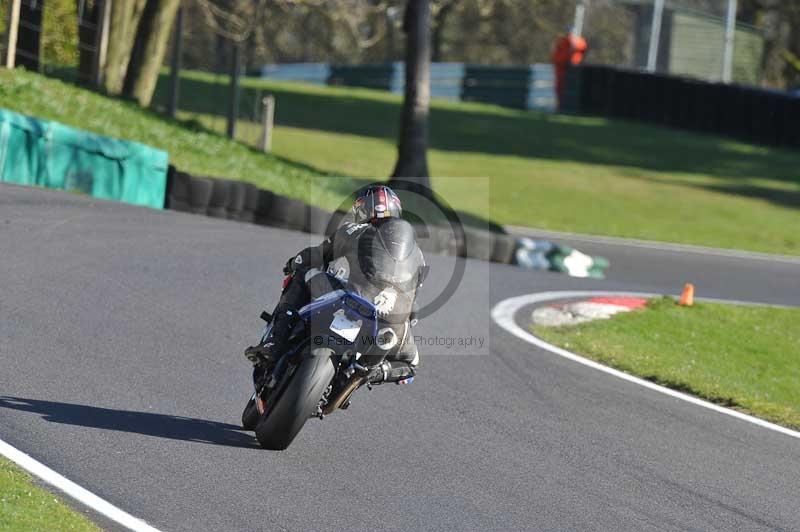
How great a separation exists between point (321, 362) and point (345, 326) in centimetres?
23

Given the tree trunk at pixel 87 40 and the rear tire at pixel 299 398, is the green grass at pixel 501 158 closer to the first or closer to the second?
the tree trunk at pixel 87 40

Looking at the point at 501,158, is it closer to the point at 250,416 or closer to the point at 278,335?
the point at 250,416

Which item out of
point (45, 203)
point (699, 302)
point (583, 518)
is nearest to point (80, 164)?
point (45, 203)

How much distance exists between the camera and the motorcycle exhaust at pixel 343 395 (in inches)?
281

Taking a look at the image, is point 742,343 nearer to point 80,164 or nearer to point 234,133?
point 80,164

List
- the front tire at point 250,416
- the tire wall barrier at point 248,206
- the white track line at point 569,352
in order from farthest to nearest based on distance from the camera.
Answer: the tire wall barrier at point 248,206 → the white track line at point 569,352 → the front tire at point 250,416

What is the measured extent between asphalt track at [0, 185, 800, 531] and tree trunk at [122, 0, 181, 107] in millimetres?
10838

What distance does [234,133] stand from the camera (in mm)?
25609

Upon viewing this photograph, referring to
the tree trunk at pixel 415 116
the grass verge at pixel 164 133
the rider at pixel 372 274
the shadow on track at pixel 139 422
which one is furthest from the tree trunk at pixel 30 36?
the rider at pixel 372 274

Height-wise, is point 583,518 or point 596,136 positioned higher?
point 596,136

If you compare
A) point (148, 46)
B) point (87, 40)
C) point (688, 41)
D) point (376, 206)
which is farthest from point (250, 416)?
point (688, 41)

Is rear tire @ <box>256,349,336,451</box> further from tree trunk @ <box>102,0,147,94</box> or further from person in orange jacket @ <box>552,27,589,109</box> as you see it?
person in orange jacket @ <box>552,27,589,109</box>

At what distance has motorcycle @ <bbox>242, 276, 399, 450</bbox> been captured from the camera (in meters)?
6.88

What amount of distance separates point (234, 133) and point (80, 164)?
10825 millimetres
